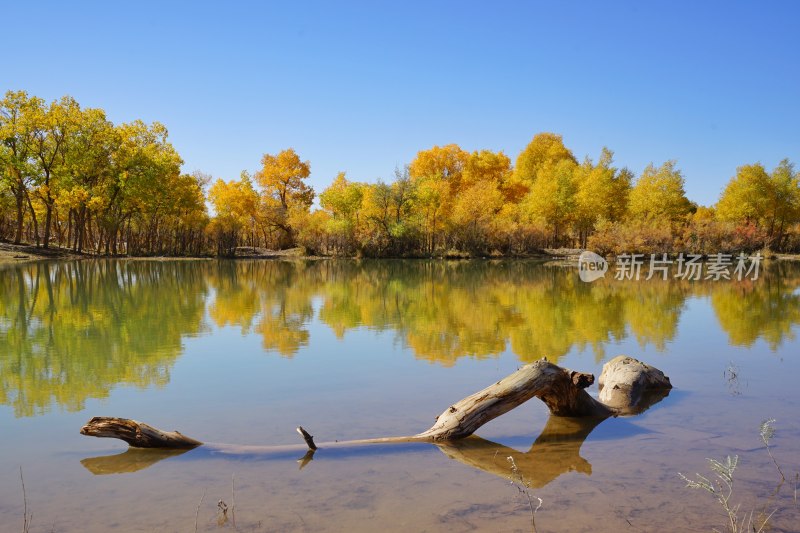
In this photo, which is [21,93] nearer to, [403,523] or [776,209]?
[403,523]

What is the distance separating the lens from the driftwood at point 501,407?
571 cm

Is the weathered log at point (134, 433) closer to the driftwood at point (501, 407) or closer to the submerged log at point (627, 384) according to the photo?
the driftwood at point (501, 407)

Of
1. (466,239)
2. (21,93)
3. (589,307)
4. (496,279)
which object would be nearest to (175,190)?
(21,93)

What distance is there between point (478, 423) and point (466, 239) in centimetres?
4950

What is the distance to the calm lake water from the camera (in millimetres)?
4727

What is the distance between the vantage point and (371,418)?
23.5 ft

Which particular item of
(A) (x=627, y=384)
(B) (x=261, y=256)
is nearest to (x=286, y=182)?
(B) (x=261, y=256)

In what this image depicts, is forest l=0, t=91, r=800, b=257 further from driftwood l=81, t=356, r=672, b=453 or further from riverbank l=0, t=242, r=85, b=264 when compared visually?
driftwood l=81, t=356, r=672, b=453

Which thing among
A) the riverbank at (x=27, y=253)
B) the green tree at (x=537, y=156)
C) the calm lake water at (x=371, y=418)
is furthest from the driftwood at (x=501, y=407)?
the green tree at (x=537, y=156)

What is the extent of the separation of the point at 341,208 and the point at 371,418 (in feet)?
160

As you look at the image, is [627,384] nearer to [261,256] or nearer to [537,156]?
[261,256]

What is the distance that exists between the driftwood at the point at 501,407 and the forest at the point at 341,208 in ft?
137

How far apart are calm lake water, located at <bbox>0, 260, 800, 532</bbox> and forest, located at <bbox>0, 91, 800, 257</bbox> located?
32.0 metres

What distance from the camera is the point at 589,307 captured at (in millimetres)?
18062
